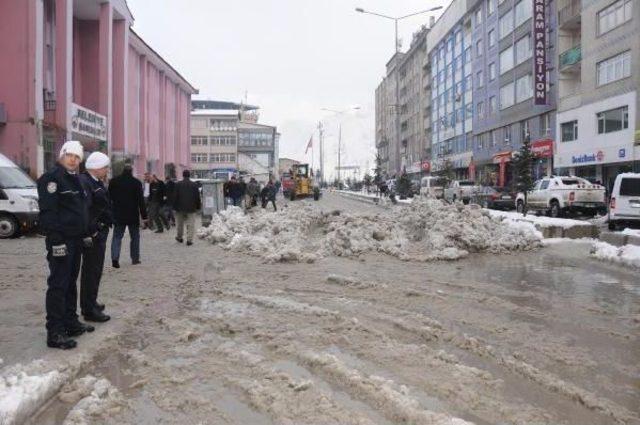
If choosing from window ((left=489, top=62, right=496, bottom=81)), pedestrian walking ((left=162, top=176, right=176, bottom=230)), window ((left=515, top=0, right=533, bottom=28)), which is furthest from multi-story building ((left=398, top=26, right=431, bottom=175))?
pedestrian walking ((left=162, top=176, right=176, bottom=230))

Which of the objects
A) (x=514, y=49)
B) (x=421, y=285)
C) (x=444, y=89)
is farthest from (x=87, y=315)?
(x=444, y=89)

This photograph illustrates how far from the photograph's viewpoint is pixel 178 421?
3.72m

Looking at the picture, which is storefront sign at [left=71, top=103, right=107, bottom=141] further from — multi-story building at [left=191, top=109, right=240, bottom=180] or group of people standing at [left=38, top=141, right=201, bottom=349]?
multi-story building at [left=191, top=109, right=240, bottom=180]

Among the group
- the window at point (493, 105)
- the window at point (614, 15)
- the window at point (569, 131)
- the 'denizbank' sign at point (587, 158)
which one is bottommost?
the 'denizbank' sign at point (587, 158)

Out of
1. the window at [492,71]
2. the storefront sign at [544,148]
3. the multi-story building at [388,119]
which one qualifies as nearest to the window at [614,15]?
the storefront sign at [544,148]

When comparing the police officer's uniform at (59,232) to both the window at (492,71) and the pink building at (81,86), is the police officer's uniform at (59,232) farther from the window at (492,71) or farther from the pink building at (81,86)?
the window at (492,71)

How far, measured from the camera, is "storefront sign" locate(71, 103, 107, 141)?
80.0 ft

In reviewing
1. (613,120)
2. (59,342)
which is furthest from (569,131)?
(59,342)

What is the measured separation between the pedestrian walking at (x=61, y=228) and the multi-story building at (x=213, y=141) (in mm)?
88273

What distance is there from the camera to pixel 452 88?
213 feet

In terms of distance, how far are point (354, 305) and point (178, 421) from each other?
3.69 m

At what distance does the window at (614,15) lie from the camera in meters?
30.5

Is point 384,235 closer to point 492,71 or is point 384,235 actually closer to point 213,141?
point 492,71

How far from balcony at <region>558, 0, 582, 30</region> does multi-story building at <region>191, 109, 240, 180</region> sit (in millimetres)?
61802
